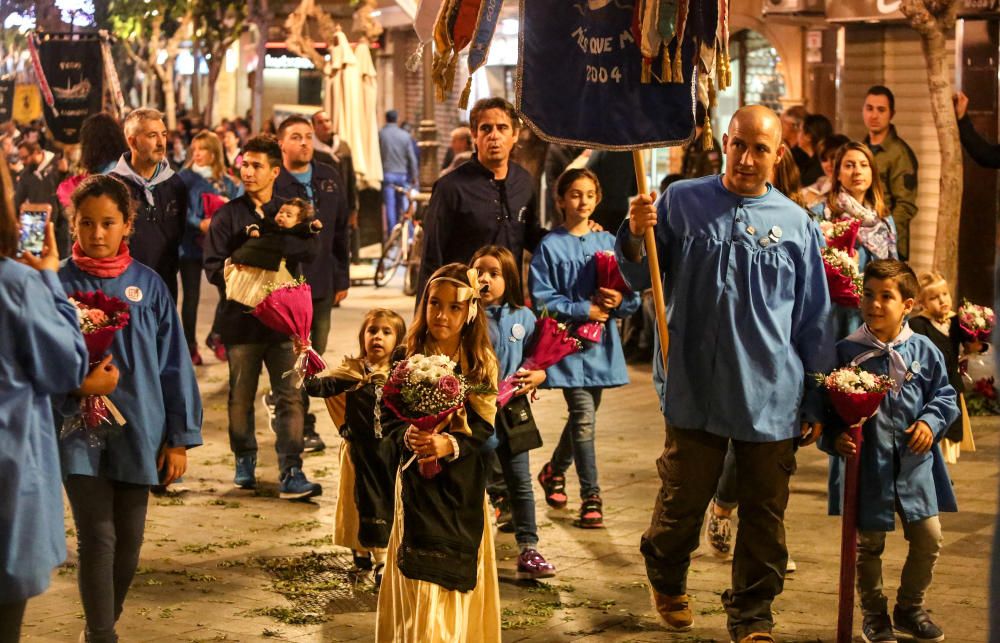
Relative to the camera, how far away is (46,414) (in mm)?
4980

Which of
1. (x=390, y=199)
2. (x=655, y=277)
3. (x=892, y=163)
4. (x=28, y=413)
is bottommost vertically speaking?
(x=390, y=199)

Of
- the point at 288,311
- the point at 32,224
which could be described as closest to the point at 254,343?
the point at 288,311

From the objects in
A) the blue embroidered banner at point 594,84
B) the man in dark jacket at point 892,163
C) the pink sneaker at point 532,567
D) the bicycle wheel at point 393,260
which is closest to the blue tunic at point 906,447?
the blue embroidered banner at point 594,84

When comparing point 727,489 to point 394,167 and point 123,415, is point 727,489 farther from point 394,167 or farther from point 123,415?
point 394,167

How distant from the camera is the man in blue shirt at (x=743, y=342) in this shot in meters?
6.75

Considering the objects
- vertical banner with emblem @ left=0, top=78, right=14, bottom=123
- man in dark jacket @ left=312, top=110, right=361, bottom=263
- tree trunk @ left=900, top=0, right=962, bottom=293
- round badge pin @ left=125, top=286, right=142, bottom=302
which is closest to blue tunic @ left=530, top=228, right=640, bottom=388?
round badge pin @ left=125, top=286, right=142, bottom=302

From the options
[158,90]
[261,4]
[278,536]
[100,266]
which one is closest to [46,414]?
[100,266]

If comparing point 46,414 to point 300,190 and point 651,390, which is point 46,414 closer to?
point 300,190

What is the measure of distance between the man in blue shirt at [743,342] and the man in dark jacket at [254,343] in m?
3.50

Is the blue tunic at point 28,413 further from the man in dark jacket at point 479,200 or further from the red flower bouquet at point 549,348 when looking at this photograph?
the man in dark jacket at point 479,200

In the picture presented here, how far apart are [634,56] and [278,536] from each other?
11.5ft

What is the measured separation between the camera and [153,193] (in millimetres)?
11039

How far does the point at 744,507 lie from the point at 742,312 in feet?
2.64

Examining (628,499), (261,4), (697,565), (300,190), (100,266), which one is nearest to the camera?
(100,266)
